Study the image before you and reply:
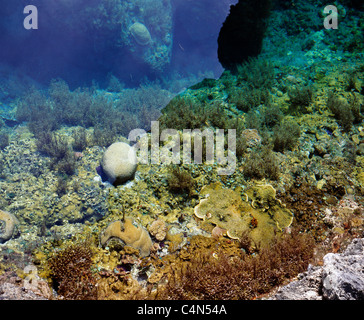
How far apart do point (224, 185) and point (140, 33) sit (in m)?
32.3

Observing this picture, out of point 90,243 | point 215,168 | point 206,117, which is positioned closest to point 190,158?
point 215,168

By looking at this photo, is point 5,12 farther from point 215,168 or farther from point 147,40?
point 215,168

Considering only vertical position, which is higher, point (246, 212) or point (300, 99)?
point (300, 99)

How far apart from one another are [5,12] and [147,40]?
20516 mm

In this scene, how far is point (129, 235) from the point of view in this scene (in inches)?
178

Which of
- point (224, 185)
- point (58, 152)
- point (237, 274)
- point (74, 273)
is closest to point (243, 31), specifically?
point (224, 185)

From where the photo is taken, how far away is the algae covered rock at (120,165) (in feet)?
18.9

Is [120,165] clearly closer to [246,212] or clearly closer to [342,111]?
[246,212]

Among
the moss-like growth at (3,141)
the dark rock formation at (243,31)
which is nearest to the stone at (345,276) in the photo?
the dark rock formation at (243,31)

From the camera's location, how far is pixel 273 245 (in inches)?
171

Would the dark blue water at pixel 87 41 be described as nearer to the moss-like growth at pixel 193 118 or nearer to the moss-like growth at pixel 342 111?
the moss-like growth at pixel 193 118

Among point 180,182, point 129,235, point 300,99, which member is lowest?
point 129,235

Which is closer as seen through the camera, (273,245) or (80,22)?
(273,245)

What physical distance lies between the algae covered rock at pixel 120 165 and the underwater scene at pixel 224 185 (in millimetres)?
40
